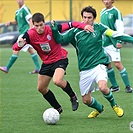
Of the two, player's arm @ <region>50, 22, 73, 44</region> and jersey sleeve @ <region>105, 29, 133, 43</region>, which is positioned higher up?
jersey sleeve @ <region>105, 29, 133, 43</region>

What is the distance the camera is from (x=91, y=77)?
26.8ft

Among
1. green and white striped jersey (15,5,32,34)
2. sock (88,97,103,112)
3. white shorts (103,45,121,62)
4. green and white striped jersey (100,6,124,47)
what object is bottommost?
green and white striped jersey (15,5,32,34)

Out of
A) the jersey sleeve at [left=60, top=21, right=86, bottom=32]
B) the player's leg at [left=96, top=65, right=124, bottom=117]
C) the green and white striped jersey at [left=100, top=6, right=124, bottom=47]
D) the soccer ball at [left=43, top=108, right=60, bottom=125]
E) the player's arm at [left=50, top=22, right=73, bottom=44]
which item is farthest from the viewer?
the green and white striped jersey at [left=100, top=6, right=124, bottom=47]

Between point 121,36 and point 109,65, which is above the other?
point 121,36

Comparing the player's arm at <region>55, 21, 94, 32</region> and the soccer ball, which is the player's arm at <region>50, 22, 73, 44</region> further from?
the soccer ball

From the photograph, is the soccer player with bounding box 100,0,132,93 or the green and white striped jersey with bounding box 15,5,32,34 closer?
the soccer player with bounding box 100,0,132,93

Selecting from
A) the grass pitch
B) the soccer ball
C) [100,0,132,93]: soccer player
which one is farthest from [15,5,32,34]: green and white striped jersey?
the soccer ball

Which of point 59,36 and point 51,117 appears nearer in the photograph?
point 51,117

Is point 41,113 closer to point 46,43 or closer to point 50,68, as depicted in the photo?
point 50,68

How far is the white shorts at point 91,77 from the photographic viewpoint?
805 cm

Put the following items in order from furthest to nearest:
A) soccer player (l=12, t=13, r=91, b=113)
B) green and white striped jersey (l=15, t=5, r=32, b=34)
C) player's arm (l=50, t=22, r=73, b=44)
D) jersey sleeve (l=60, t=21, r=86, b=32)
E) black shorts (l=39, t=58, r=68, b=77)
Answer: green and white striped jersey (l=15, t=5, r=32, b=34), black shorts (l=39, t=58, r=68, b=77), soccer player (l=12, t=13, r=91, b=113), player's arm (l=50, t=22, r=73, b=44), jersey sleeve (l=60, t=21, r=86, b=32)

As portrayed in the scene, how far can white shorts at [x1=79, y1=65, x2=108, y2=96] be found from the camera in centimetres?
805

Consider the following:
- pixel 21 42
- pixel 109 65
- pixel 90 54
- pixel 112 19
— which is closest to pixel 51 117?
A: pixel 90 54

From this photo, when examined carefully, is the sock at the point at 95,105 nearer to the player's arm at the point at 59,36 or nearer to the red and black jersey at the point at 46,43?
the red and black jersey at the point at 46,43
